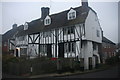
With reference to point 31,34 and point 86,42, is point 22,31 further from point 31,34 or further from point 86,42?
point 86,42

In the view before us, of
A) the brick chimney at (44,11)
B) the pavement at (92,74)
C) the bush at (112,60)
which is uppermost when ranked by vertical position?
the brick chimney at (44,11)

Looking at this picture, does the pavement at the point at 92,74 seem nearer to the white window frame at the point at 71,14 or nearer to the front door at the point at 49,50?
the front door at the point at 49,50

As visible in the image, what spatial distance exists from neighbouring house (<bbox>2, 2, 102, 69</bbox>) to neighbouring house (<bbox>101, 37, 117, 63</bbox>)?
10cm

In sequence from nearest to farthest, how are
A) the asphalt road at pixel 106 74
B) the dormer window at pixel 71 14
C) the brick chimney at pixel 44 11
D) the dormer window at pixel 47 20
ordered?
the asphalt road at pixel 106 74 → the dormer window at pixel 71 14 → the brick chimney at pixel 44 11 → the dormer window at pixel 47 20

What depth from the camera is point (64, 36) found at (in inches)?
126

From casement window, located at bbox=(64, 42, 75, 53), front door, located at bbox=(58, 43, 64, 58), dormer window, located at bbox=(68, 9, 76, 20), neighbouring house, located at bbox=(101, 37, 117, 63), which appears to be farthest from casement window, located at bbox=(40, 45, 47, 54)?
neighbouring house, located at bbox=(101, 37, 117, 63)

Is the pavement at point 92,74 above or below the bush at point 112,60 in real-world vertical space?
below

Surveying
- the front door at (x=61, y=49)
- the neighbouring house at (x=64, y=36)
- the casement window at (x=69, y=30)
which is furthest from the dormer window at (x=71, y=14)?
the front door at (x=61, y=49)

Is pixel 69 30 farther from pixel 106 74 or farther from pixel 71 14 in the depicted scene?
pixel 106 74

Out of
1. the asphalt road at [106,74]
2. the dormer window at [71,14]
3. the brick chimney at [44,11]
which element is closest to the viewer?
the asphalt road at [106,74]

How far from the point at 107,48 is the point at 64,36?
34.5 inches

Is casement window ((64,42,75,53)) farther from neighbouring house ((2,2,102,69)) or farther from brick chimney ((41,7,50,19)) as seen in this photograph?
brick chimney ((41,7,50,19))

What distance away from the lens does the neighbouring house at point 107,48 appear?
9.87ft

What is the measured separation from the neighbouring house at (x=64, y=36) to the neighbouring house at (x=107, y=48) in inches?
3.8
